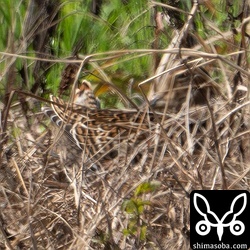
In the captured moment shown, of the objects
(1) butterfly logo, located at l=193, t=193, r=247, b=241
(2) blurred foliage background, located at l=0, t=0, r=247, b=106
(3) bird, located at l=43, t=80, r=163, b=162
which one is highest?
(2) blurred foliage background, located at l=0, t=0, r=247, b=106

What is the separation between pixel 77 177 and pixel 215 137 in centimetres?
54

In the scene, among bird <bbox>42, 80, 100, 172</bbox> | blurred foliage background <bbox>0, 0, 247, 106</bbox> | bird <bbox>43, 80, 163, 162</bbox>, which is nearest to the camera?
bird <bbox>42, 80, 100, 172</bbox>

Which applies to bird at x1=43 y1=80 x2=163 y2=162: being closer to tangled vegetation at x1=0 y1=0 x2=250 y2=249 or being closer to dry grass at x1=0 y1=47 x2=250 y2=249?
tangled vegetation at x1=0 y1=0 x2=250 y2=249

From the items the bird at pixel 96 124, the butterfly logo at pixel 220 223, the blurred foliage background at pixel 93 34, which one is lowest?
the butterfly logo at pixel 220 223

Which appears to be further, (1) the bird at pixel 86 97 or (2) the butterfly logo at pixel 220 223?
(1) the bird at pixel 86 97

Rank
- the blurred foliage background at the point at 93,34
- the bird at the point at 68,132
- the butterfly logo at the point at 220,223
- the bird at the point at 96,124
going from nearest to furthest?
the butterfly logo at the point at 220,223 < the bird at the point at 68,132 < the bird at the point at 96,124 < the blurred foliage background at the point at 93,34

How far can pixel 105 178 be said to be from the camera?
362 centimetres

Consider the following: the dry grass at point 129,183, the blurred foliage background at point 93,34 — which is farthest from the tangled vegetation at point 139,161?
the blurred foliage background at point 93,34

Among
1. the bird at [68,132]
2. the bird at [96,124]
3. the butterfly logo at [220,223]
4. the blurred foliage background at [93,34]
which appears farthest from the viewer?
the blurred foliage background at [93,34]

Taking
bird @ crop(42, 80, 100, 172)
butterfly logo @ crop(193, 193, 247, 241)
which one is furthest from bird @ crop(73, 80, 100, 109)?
butterfly logo @ crop(193, 193, 247, 241)

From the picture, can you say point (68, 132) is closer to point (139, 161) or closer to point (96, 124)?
point (96, 124)

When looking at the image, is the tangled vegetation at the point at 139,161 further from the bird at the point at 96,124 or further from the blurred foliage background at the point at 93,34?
the blurred foliage background at the point at 93,34

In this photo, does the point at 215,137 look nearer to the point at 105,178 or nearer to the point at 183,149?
the point at 183,149

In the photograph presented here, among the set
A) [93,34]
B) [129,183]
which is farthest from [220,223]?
[93,34]
